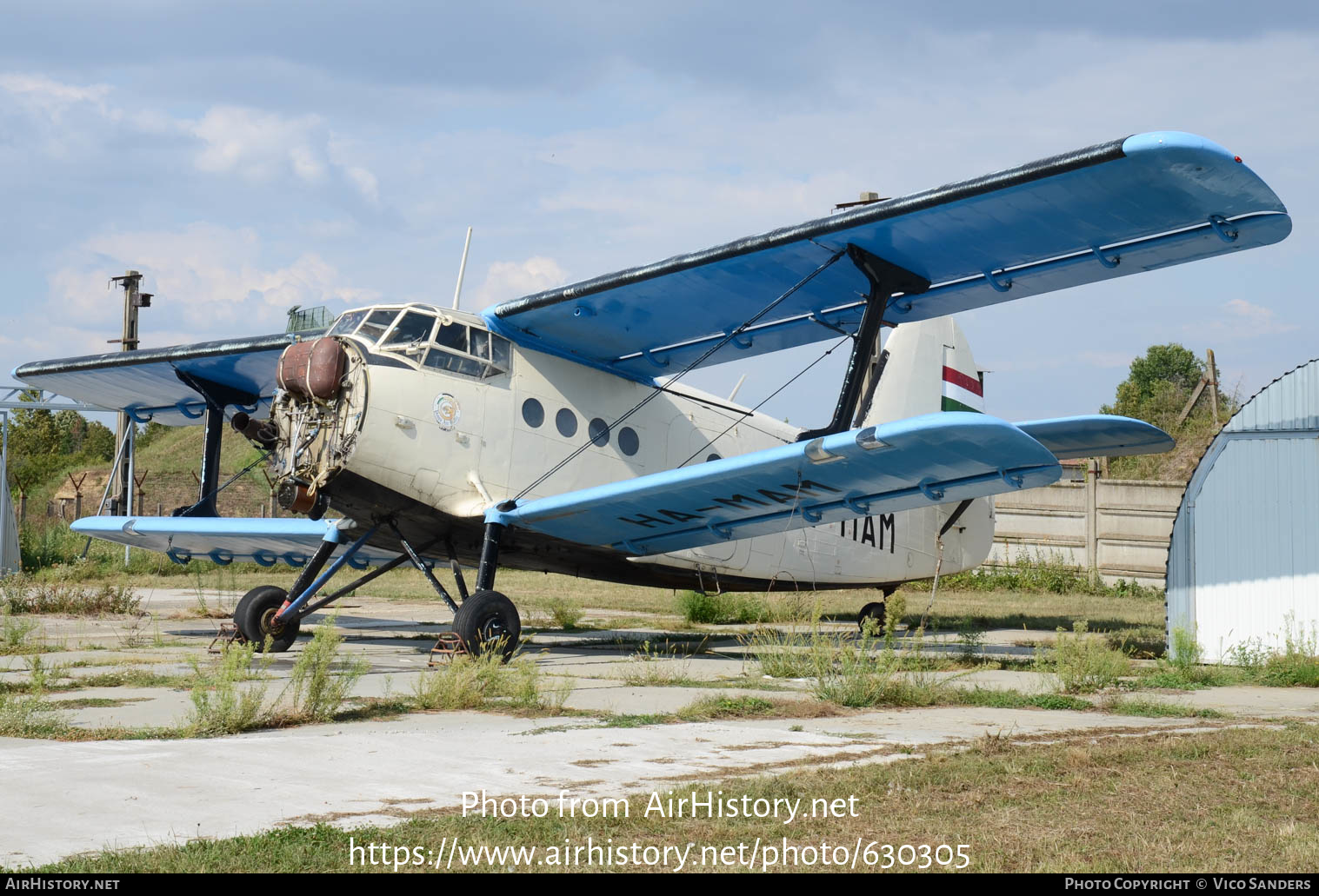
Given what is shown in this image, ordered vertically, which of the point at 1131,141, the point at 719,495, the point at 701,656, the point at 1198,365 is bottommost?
the point at 701,656

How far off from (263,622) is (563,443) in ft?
12.6

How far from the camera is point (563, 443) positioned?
13.1 meters

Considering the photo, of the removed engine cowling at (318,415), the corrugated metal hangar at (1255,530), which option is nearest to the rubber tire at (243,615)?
the removed engine cowling at (318,415)

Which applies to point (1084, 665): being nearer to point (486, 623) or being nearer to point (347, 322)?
point (486, 623)

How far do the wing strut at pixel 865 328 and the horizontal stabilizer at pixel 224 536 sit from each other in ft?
20.1

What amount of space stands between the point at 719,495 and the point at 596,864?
7.60 metres

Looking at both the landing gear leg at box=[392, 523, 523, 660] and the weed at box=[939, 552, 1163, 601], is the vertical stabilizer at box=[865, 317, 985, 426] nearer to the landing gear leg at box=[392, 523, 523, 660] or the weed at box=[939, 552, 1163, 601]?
the landing gear leg at box=[392, 523, 523, 660]

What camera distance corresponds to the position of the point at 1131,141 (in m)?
8.88

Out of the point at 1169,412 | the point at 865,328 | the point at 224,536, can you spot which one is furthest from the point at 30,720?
the point at 1169,412

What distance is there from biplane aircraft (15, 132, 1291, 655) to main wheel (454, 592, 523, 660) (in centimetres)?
3

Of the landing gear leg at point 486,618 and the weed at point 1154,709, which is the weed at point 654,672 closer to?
the landing gear leg at point 486,618

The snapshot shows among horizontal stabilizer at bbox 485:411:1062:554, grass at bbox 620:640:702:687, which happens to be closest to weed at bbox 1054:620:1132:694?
horizontal stabilizer at bbox 485:411:1062:554

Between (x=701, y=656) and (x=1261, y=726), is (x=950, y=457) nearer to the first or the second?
(x=1261, y=726)
